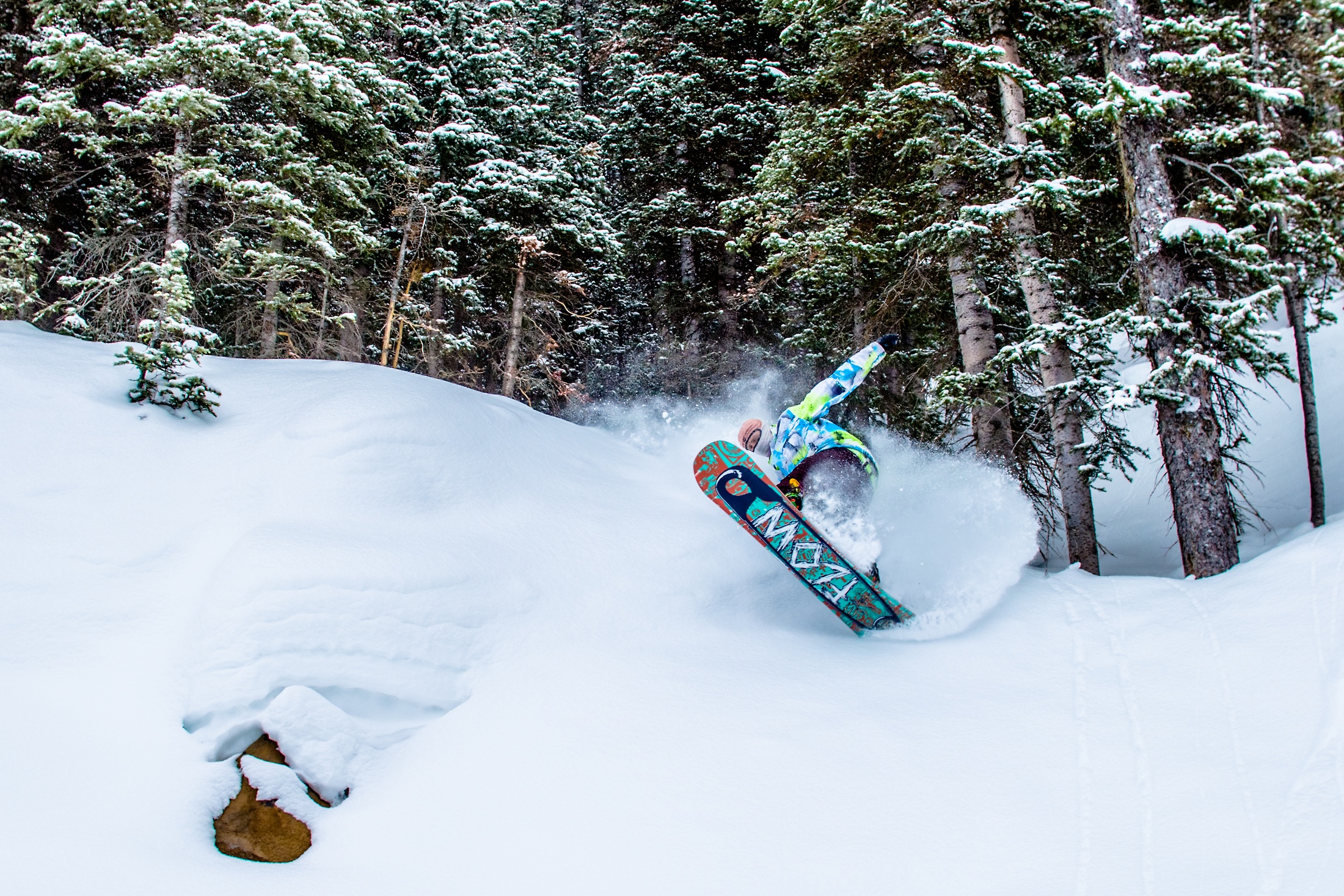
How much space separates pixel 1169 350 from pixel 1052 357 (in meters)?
1.49

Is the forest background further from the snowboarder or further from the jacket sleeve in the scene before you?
the snowboarder

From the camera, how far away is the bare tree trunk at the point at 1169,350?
17.4 feet

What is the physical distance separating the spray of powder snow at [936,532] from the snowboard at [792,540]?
20 centimetres

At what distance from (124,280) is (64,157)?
3.33 metres

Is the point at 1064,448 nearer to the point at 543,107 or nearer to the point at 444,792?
the point at 444,792

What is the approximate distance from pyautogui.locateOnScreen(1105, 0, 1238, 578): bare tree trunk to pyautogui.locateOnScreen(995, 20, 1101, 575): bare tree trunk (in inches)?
41.3

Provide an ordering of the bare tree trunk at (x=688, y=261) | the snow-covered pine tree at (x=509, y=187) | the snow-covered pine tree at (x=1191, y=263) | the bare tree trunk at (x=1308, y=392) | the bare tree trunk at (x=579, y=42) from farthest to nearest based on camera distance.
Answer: the bare tree trunk at (x=579, y=42) → the bare tree trunk at (x=688, y=261) → the snow-covered pine tree at (x=509, y=187) → the bare tree trunk at (x=1308, y=392) → the snow-covered pine tree at (x=1191, y=263)

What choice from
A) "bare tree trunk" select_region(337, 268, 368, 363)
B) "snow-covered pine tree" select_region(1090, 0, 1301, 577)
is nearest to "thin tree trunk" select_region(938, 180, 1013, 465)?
"snow-covered pine tree" select_region(1090, 0, 1301, 577)

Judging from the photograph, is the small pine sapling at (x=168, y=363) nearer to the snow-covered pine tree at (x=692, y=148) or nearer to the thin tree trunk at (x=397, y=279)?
the thin tree trunk at (x=397, y=279)

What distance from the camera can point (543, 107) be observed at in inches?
563

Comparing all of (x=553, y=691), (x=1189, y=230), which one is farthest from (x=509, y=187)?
(x=553, y=691)

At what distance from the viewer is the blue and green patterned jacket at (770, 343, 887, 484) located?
5.52 meters

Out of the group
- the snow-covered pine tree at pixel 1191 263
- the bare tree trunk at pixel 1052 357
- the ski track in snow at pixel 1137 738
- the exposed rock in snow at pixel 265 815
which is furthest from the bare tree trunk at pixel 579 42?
the exposed rock in snow at pixel 265 815

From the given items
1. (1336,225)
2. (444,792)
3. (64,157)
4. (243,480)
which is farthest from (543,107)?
(444,792)
